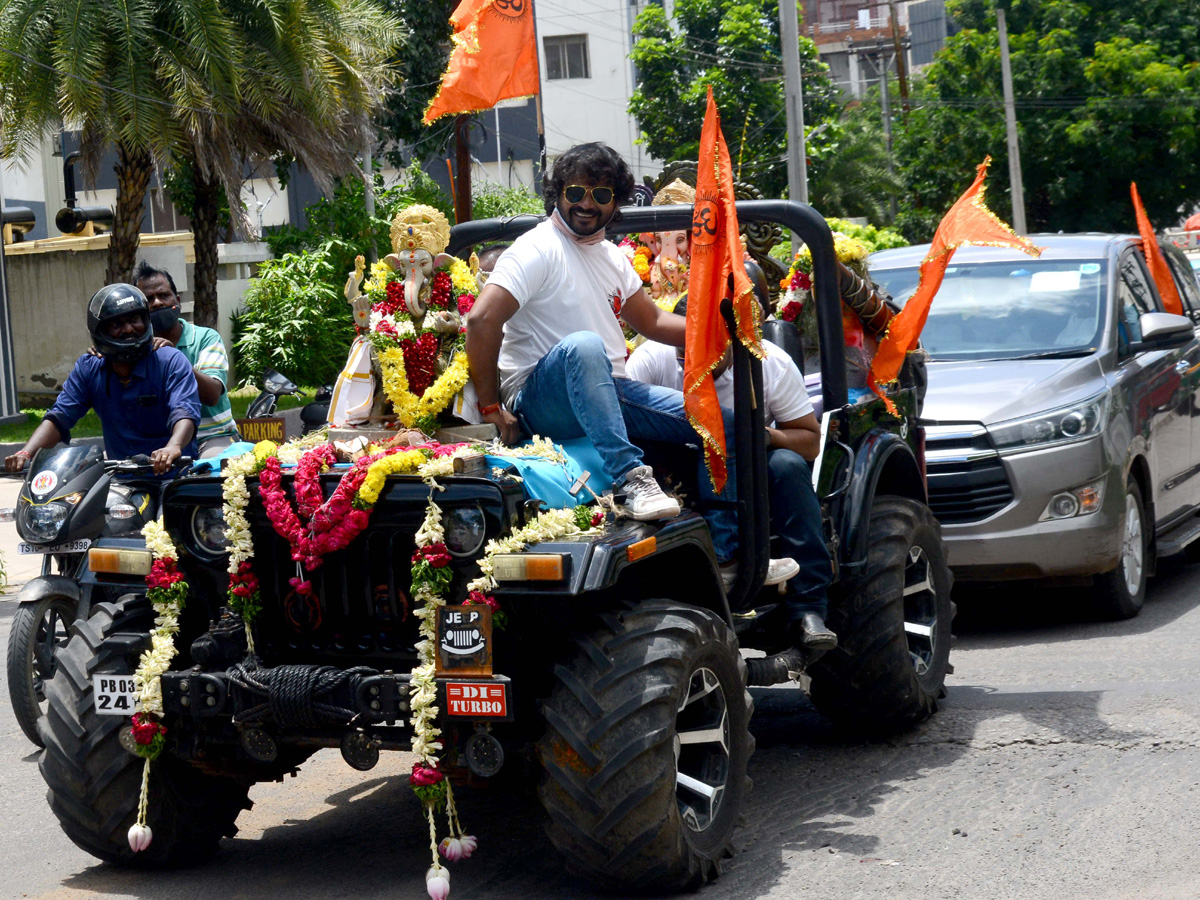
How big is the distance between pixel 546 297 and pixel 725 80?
40.9 metres

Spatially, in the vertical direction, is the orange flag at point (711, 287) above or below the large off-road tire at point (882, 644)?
above

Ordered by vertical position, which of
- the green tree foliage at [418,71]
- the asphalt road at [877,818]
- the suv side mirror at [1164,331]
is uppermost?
the green tree foliage at [418,71]

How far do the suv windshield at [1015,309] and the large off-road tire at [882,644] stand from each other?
107 inches

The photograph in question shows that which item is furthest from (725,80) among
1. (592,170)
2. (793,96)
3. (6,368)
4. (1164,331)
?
(592,170)

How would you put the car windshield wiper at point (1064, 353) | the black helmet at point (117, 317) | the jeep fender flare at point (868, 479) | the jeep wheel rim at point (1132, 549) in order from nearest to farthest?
1. the jeep fender flare at point (868, 479)
2. the black helmet at point (117, 317)
3. the jeep wheel rim at point (1132, 549)
4. the car windshield wiper at point (1064, 353)

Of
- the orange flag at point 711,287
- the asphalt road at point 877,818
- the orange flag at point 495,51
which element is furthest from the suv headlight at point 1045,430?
the orange flag at point 495,51

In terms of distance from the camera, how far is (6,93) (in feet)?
56.1

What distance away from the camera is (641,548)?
4.45 metres

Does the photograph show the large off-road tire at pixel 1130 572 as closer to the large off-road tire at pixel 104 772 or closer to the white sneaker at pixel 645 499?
the white sneaker at pixel 645 499

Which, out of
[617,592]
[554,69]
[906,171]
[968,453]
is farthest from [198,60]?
[554,69]

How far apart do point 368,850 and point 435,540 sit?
1494 mm

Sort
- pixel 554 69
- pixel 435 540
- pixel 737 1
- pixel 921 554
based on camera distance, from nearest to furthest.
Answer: pixel 435 540
pixel 921 554
pixel 737 1
pixel 554 69

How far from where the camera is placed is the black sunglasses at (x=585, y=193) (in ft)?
17.0

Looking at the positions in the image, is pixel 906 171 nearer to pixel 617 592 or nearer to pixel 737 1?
pixel 737 1
